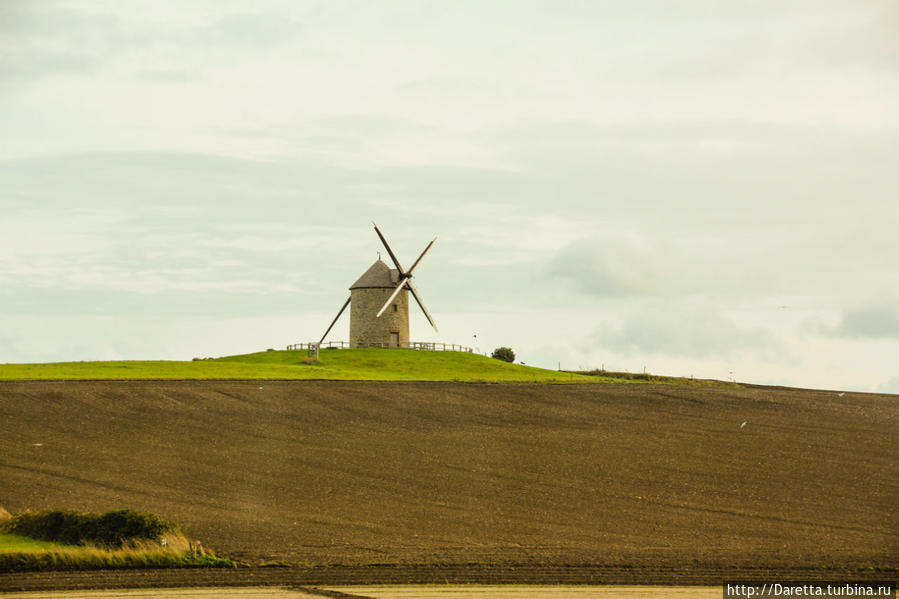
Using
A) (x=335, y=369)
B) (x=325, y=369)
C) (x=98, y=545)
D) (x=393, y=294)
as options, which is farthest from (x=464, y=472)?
(x=393, y=294)

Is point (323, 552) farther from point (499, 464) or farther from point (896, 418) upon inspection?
point (896, 418)

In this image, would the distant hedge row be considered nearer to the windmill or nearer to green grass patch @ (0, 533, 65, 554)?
green grass patch @ (0, 533, 65, 554)

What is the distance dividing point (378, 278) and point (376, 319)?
3.60 metres

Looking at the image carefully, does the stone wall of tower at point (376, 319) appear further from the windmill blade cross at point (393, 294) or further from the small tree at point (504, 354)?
the small tree at point (504, 354)

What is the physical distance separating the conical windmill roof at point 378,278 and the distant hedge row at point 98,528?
54.1m

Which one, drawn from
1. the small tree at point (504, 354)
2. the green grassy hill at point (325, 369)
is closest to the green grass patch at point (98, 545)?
the green grassy hill at point (325, 369)

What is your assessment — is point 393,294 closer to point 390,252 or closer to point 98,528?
point 390,252

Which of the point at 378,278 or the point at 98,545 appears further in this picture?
the point at 378,278

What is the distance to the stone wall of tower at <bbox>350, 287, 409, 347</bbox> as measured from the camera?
79.8 m

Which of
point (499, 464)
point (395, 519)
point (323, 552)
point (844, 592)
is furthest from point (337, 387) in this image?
point (844, 592)

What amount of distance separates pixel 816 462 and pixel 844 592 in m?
16.9

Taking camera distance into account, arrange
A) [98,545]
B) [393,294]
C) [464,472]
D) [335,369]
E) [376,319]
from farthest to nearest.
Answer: [376,319] → [393,294] → [335,369] → [464,472] → [98,545]

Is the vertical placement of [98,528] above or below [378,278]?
below

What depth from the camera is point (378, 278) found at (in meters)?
81.1
